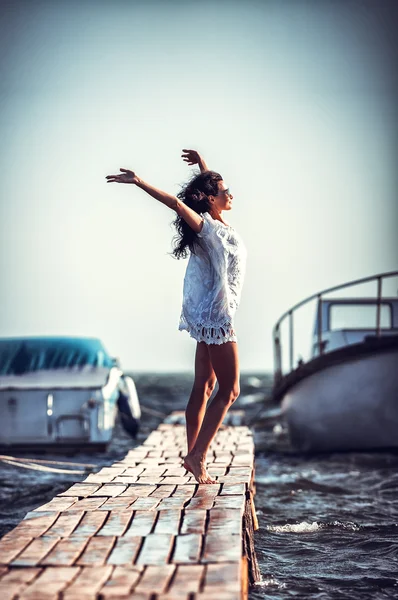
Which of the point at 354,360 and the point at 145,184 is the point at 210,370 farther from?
the point at 354,360

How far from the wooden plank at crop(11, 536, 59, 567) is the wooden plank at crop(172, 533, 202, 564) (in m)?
0.59

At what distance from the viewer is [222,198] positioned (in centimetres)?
595

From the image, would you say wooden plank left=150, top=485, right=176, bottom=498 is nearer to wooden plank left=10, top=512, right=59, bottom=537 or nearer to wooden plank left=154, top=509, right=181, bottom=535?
wooden plank left=154, top=509, right=181, bottom=535

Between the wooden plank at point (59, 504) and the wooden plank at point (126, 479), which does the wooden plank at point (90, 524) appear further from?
the wooden plank at point (126, 479)

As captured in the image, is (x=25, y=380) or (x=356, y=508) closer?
(x=356, y=508)

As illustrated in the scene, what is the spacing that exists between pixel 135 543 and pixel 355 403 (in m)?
9.58

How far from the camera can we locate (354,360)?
43.5 feet

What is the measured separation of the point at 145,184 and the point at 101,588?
251cm

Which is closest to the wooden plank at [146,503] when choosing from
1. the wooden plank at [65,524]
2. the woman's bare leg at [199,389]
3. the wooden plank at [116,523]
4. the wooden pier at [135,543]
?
the wooden pier at [135,543]

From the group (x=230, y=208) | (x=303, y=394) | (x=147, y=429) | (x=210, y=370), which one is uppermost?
(x=230, y=208)

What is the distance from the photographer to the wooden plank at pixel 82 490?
5.54 metres

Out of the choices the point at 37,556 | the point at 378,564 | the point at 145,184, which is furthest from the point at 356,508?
the point at 37,556

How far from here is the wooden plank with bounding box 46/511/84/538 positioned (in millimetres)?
4363

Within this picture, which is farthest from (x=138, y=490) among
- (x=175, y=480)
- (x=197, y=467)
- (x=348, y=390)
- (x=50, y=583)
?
(x=348, y=390)
